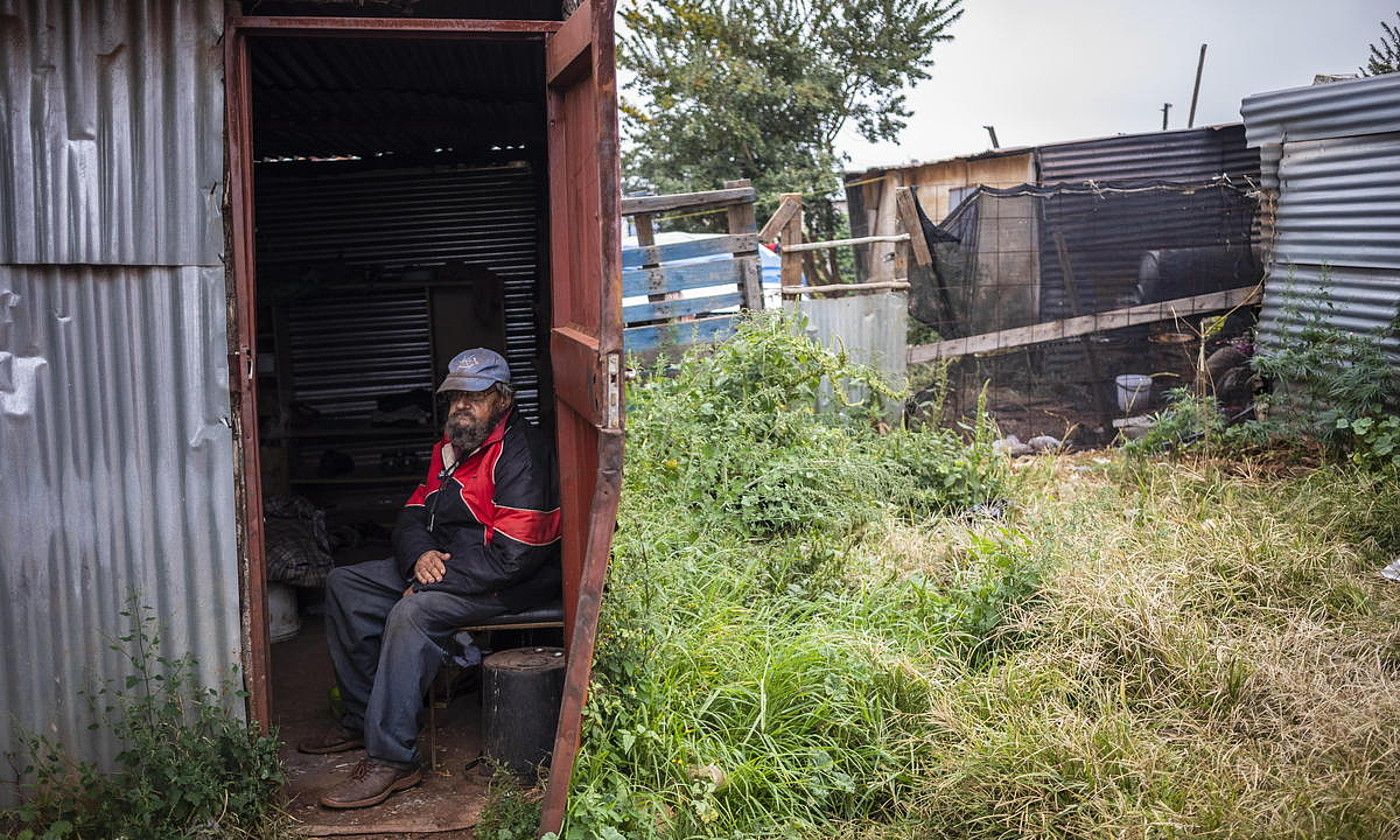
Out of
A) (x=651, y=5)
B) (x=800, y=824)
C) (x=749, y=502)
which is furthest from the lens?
(x=651, y=5)

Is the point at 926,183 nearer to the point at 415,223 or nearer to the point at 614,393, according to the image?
the point at 415,223

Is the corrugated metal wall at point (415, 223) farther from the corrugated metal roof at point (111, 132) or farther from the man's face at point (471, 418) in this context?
the corrugated metal roof at point (111, 132)

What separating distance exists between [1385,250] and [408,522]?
289 inches

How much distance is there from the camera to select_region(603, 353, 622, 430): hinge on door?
11.9ft

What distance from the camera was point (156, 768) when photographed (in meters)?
3.97

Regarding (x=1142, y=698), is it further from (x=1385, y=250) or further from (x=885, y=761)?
(x=1385, y=250)

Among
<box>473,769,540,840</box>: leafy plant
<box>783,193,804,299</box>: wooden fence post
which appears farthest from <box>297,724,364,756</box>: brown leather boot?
<box>783,193,804,299</box>: wooden fence post

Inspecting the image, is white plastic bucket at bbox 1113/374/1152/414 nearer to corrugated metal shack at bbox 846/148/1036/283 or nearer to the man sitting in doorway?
corrugated metal shack at bbox 846/148/1036/283

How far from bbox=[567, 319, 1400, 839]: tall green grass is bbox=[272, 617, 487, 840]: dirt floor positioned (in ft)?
2.59

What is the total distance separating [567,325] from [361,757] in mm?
2219

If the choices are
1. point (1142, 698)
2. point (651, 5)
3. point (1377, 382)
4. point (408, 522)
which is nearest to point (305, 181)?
Answer: point (408, 522)

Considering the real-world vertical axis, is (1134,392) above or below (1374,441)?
above

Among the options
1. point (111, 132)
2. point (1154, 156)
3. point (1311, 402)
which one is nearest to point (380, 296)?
point (111, 132)

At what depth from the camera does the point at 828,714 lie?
15.2 feet
